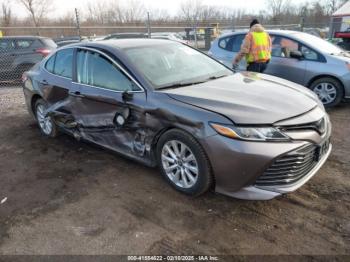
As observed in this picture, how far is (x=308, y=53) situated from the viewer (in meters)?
6.95

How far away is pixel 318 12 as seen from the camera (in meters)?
34.7

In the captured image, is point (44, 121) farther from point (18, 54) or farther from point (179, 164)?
point (18, 54)

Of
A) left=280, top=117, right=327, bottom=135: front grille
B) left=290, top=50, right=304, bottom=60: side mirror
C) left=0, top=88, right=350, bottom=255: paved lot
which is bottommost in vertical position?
left=0, top=88, right=350, bottom=255: paved lot

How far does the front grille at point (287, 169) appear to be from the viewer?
118 inches

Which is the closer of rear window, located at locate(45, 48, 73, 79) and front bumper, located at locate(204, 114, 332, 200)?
front bumper, located at locate(204, 114, 332, 200)

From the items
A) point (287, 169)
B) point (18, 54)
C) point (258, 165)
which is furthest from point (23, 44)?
point (287, 169)

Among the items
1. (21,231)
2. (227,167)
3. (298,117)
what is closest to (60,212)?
(21,231)

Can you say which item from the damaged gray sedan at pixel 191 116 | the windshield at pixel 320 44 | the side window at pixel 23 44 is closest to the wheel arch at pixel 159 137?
the damaged gray sedan at pixel 191 116

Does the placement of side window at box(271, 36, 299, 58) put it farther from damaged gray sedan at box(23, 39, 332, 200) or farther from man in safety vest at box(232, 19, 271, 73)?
damaged gray sedan at box(23, 39, 332, 200)

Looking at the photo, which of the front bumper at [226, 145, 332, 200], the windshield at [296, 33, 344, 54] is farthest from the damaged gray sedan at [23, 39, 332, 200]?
the windshield at [296, 33, 344, 54]

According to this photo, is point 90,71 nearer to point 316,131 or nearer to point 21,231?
point 21,231

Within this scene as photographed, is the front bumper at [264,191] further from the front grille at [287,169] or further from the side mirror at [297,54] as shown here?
the side mirror at [297,54]

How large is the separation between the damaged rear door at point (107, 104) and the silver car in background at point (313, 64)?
4301 mm

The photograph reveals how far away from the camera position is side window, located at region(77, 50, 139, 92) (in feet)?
12.9
